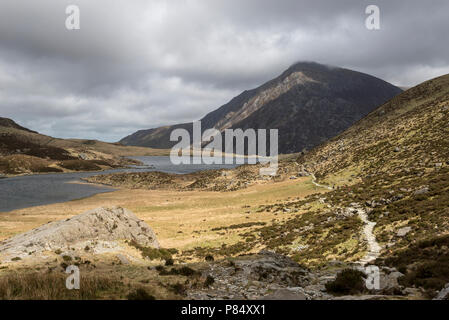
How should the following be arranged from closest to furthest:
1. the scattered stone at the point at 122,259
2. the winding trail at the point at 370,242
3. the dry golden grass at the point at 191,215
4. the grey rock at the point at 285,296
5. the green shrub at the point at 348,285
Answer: the grey rock at the point at 285,296 → the green shrub at the point at 348,285 → the winding trail at the point at 370,242 → the scattered stone at the point at 122,259 → the dry golden grass at the point at 191,215

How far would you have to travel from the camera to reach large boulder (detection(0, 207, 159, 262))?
23047mm

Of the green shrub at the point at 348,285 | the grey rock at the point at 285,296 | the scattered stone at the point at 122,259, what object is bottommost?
the scattered stone at the point at 122,259

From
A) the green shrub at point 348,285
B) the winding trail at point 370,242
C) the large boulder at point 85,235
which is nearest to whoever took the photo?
the green shrub at point 348,285

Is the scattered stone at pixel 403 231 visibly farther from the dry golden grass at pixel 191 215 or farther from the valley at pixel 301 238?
the dry golden grass at pixel 191 215

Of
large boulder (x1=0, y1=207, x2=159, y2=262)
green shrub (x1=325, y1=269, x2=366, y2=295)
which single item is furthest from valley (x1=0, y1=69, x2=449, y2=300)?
large boulder (x1=0, y1=207, x2=159, y2=262)

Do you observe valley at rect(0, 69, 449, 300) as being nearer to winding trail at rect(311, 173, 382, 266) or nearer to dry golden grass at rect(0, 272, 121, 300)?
winding trail at rect(311, 173, 382, 266)

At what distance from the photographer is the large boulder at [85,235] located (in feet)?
75.6

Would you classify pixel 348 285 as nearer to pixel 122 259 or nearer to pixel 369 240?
pixel 369 240

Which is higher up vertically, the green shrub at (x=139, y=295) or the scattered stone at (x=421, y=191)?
the scattered stone at (x=421, y=191)

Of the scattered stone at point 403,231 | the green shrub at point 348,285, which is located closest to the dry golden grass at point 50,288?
the green shrub at point 348,285

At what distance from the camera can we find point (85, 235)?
26859 millimetres

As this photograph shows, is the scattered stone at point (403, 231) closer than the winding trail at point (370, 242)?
No
